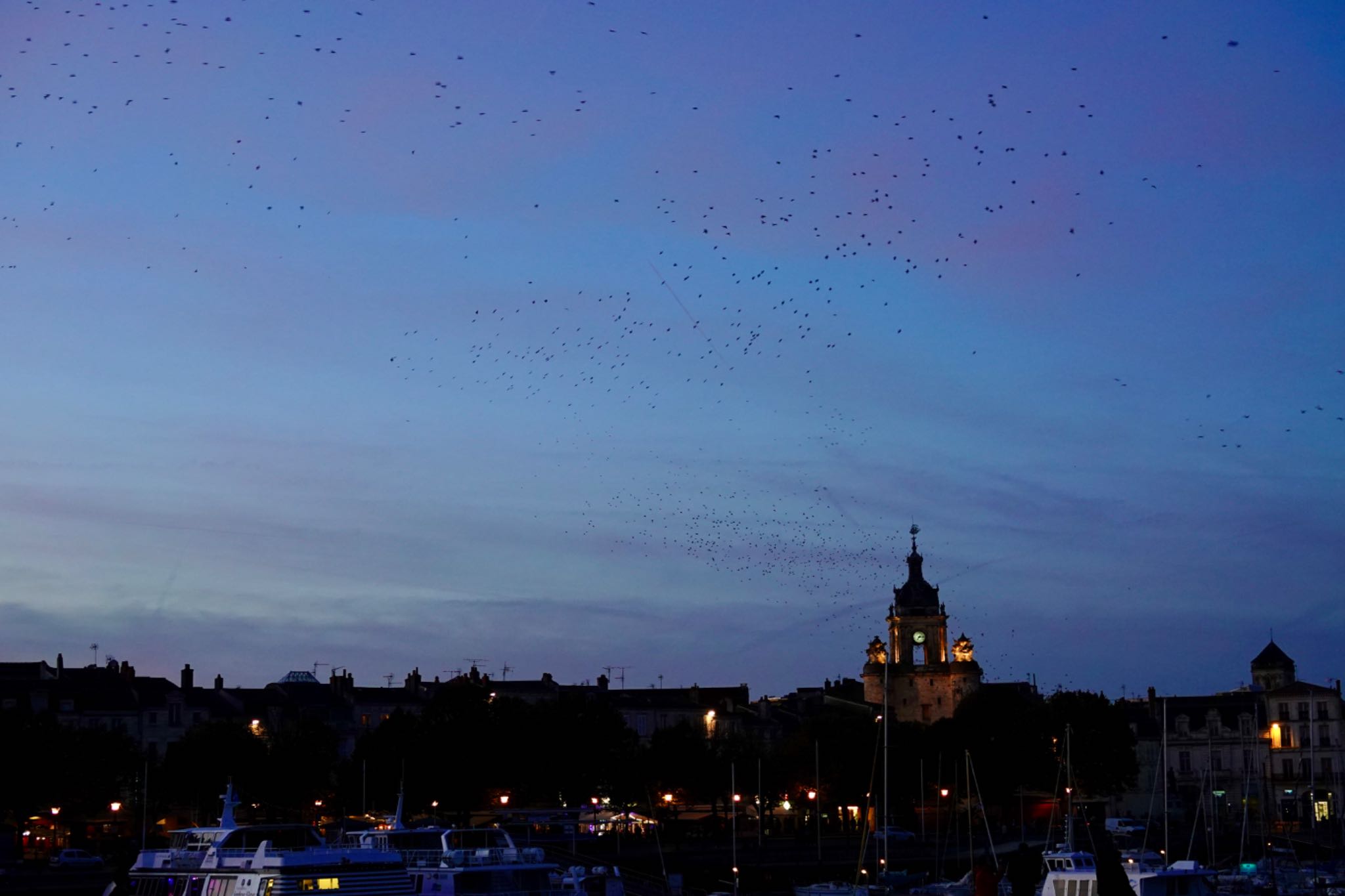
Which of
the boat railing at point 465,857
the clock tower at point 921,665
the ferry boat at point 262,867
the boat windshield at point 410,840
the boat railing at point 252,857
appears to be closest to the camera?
the ferry boat at point 262,867

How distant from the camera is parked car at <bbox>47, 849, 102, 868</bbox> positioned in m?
73.1

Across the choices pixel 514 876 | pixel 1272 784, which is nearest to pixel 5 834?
pixel 514 876

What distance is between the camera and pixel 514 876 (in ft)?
162

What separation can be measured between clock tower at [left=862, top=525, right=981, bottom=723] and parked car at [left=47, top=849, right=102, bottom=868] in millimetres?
71611

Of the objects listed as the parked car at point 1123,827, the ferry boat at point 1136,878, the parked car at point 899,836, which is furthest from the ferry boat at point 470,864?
the parked car at point 1123,827

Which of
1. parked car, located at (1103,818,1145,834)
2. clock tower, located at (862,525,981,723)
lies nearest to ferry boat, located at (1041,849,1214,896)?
parked car, located at (1103,818,1145,834)

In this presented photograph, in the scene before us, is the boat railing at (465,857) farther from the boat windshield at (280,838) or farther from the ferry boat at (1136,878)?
the ferry boat at (1136,878)

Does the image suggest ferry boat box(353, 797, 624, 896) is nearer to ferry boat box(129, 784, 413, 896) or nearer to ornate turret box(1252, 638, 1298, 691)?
ferry boat box(129, 784, 413, 896)

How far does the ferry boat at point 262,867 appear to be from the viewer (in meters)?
39.2

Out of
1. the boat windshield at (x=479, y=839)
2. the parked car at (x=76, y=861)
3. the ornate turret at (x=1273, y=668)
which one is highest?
the ornate turret at (x=1273, y=668)

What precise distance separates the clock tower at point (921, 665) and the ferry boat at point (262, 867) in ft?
309

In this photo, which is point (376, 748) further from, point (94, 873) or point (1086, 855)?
point (1086, 855)

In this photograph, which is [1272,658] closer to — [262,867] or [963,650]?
[963,650]

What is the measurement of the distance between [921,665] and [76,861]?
76683 mm
